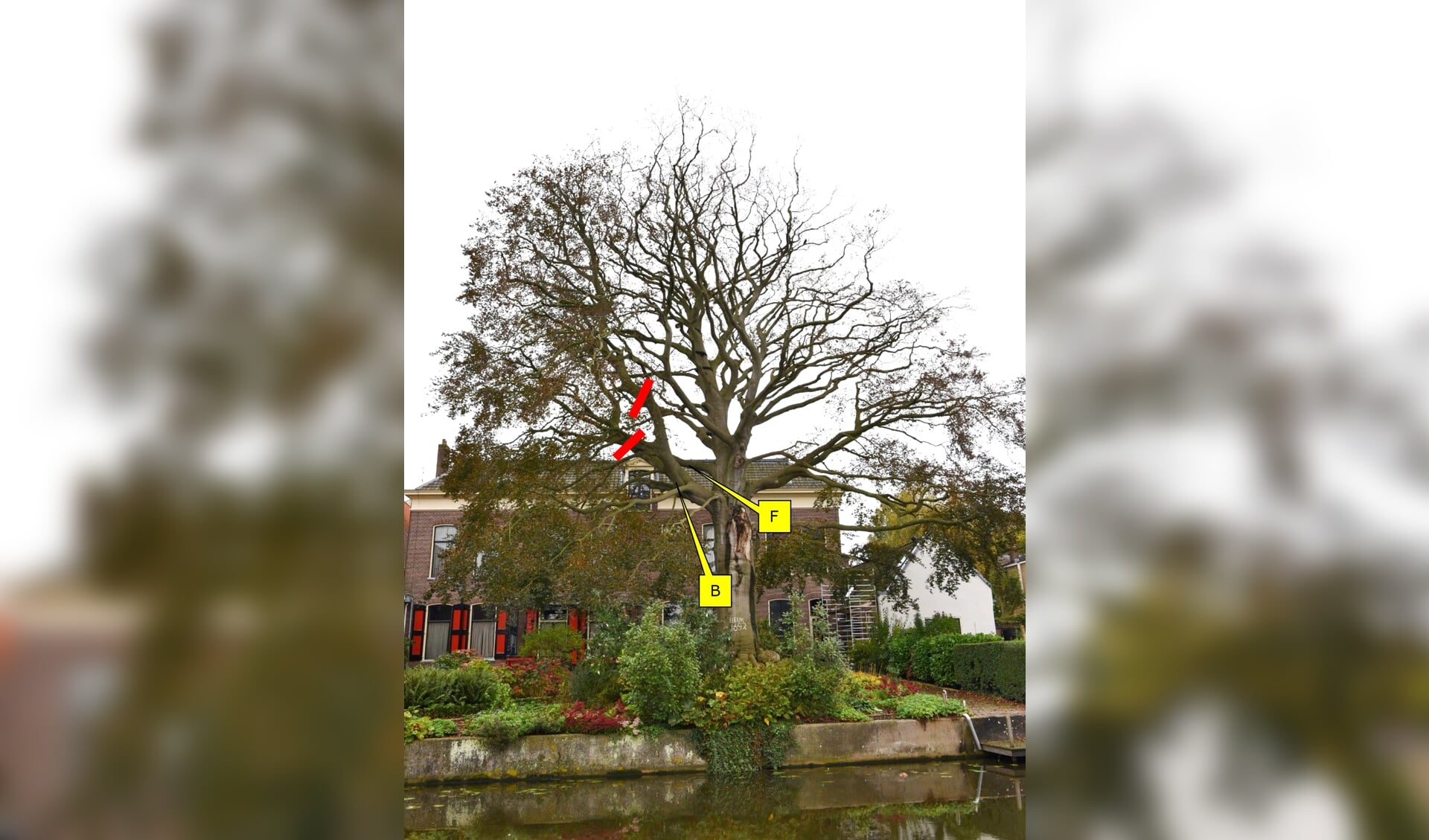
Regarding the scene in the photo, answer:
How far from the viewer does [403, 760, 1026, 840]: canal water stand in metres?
6.21

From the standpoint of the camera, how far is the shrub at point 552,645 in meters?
14.0

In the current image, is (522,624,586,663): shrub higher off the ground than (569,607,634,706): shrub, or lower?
lower

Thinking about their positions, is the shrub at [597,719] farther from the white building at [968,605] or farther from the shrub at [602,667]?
the white building at [968,605]

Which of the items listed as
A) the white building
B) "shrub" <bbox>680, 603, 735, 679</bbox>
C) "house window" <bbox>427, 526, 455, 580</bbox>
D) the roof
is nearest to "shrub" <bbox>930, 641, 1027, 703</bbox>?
the roof

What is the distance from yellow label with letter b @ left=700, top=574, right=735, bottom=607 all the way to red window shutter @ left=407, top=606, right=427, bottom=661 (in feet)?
55.1

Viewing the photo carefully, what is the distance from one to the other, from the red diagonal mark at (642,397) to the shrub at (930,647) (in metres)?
9.39

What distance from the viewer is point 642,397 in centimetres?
1188

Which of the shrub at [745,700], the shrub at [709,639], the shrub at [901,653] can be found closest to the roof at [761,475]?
the shrub at [709,639]

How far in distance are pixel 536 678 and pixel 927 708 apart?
5905 mm

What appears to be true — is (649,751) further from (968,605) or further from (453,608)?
(453,608)

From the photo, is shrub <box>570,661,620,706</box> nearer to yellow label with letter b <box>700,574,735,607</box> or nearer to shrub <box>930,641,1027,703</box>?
yellow label with letter b <box>700,574,735,607</box>
